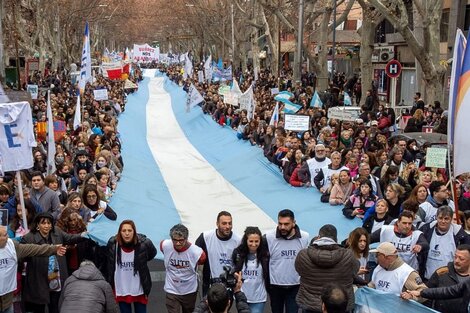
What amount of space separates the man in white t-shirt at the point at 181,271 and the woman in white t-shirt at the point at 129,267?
0.21 metres

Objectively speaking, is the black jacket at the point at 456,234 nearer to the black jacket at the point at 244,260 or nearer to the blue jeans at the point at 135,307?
the black jacket at the point at 244,260

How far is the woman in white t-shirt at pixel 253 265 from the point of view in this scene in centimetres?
666

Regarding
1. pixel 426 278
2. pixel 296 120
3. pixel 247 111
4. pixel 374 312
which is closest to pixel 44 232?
pixel 374 312

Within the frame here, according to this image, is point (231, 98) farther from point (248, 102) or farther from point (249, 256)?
point (249, 256)

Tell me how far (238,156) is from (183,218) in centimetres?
680

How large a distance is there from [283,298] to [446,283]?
1676 millimetres

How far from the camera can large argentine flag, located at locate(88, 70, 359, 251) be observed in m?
9.77

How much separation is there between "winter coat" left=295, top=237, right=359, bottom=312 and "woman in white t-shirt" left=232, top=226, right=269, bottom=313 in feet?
2.20

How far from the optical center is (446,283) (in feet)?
20.1

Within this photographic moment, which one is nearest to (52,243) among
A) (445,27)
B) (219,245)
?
(219,245)

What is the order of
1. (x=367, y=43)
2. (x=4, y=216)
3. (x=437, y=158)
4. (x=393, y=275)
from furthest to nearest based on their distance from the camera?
(x=367, y=43) → (x=437, y=158) → (x=4, y=216) → (x=393, y=275)

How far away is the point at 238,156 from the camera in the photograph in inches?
691

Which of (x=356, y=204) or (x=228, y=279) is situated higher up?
(x=228, y=279)

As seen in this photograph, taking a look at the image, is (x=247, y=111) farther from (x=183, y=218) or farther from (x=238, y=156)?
(x=183, y=218)
